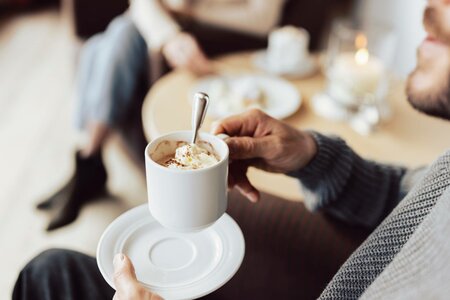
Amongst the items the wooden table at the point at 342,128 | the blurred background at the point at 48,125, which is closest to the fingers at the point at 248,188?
the wooden table at the point at 342,128

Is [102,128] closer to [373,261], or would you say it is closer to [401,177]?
[401,177]

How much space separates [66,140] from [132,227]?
144cm

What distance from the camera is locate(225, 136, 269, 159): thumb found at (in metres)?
0.74

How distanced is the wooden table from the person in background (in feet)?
0.86

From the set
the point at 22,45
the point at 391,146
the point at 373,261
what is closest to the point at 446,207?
the point at 373,261

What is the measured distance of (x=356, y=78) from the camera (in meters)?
1.35

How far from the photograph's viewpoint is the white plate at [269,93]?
1282 mm

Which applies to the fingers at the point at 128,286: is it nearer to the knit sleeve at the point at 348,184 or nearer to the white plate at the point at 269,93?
the knit sleeve at the point at 348,184

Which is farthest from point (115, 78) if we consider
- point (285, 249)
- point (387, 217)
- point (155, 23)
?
point (387, 217)

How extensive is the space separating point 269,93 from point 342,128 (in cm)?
23

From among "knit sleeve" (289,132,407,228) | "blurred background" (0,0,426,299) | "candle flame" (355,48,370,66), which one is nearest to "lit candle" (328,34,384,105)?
"candle flame" (355,48,370,66)

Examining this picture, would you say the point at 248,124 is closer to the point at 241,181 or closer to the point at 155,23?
the point at 241,181

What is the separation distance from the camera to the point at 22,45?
2.80 meters

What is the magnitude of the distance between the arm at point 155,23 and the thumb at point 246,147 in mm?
948
